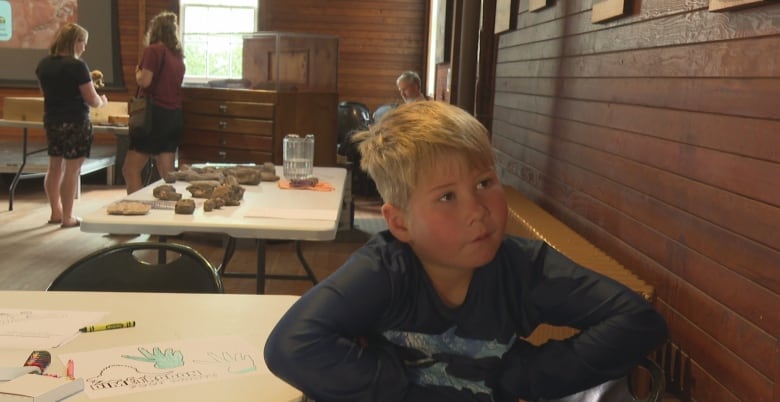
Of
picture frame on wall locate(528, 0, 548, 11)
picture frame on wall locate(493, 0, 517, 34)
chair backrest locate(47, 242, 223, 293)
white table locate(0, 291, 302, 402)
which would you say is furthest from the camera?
picture frame on wall locate(493, 0, 517, 34)

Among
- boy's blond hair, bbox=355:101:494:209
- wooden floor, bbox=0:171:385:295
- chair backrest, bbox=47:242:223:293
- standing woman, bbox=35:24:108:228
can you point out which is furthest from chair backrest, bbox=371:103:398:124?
standing woman, bbox=35:24:108:228

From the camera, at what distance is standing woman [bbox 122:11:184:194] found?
5629mm

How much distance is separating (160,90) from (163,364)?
4592 mm

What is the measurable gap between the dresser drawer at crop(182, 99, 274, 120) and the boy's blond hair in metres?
4.78

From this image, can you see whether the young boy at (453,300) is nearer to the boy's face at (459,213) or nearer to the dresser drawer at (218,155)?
the boy's face at (459,213)

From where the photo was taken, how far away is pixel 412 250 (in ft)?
4.40

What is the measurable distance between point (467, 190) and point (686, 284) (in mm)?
1203

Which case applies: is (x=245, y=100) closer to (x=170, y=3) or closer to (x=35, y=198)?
(x=35, y=198)

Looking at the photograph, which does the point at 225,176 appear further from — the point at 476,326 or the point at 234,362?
the point at 476,326

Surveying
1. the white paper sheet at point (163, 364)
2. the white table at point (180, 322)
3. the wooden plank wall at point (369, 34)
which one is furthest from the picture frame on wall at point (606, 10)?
the wooden plank wall at point (369, 34)

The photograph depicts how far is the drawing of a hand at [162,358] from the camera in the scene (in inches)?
56.4

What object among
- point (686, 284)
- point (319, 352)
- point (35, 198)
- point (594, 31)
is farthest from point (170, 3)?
point (319, 352)

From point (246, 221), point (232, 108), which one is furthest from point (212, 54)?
point (246, 221)

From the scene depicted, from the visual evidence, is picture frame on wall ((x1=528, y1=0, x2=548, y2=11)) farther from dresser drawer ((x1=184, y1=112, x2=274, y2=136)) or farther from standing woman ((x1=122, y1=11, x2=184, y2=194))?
standing woman ((x1=122, y1=11, x2=184, y2=194))
